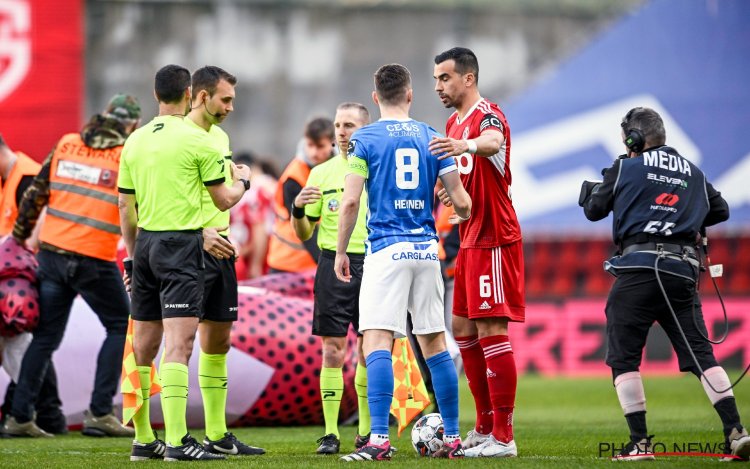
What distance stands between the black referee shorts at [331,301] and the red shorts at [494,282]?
0.99m

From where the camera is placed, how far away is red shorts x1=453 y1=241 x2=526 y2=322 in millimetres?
7211

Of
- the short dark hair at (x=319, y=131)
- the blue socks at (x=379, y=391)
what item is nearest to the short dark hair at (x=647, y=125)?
the blue socks at (x=379, y=391)

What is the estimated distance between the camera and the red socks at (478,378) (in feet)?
24.8

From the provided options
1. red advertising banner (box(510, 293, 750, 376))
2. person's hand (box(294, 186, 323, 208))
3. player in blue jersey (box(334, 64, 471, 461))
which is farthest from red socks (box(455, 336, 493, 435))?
red advertising banner (box(510, 293, 750, 376))

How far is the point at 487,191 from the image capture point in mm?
7363

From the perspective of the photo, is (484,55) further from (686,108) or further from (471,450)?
(471,450)

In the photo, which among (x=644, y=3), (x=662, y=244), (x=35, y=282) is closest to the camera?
(x=662, y=244)

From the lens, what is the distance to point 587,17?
20734mm

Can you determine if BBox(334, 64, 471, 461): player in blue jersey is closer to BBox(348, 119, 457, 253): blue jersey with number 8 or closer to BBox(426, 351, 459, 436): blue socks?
BBox(348, 119, 457, 253): blue jersey with number 8

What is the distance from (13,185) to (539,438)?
14.9 feet

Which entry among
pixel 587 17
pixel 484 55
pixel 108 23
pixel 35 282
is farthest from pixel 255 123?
pixel 35 282

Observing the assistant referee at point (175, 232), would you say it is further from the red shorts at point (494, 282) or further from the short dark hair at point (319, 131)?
the short dark hair at point (319, 131)

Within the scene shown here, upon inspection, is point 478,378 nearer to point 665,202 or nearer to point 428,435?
point 428,435

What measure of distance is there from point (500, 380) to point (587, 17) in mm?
14604
